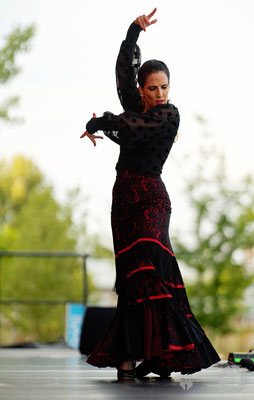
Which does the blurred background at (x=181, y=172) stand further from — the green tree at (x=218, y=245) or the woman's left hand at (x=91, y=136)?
the woman's left hand at (x=91, y=136)

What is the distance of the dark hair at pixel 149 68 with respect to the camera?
2121 millimetres

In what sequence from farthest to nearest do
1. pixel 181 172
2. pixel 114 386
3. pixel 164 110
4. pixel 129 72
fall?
1. pixel 181 172
2. pixel 129 72
3. pixel 164 110
4. pixel 114 386

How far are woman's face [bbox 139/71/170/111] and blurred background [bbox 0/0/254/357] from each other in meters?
9.00

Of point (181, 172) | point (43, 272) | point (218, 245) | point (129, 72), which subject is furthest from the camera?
point (43, 272)

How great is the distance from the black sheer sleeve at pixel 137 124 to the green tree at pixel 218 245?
45.4ft

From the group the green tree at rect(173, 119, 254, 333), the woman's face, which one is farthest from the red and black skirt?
the green tree at rect(173, 119, 254, 333)

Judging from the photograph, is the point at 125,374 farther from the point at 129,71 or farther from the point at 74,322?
the point at 74,322

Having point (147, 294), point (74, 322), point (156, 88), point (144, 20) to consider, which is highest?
point (144, 20)

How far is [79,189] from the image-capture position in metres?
21.4

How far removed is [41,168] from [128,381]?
1071 inches

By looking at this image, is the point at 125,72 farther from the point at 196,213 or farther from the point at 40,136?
the point at 40,136

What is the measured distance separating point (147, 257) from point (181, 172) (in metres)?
14.6

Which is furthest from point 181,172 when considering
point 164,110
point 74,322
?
point 164,110

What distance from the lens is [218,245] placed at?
53.0 feet
